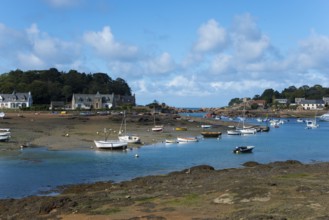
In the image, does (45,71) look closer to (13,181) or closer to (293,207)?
(13,181)

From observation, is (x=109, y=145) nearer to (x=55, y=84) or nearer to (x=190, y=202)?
(x=190, y=202)

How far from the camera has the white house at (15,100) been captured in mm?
136500

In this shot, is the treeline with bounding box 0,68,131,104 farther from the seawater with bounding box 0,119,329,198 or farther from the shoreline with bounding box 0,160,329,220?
the shoreline with bounding box 0,160,329,220

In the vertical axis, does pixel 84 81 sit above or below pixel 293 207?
above

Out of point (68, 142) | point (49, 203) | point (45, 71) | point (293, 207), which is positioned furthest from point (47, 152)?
point (45, 71)

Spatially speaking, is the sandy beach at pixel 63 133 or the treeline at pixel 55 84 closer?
the sandy beach at pixel 63 133

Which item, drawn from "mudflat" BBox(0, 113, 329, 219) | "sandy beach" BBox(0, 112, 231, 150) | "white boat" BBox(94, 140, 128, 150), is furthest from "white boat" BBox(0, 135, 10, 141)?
"mudflat" BBox(0, 113, 329, 219)

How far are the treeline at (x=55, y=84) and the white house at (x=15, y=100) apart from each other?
6.03 meters

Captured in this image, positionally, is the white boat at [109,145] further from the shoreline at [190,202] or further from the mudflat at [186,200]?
the shoreline at [190,202]

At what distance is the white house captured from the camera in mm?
136500

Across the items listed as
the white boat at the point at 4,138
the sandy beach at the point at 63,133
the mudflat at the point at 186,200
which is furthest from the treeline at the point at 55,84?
the mudflat at the point at 186,200

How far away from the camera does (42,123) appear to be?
82812 mm

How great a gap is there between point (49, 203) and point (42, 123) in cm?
6549

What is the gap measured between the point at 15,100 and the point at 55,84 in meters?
22.9
